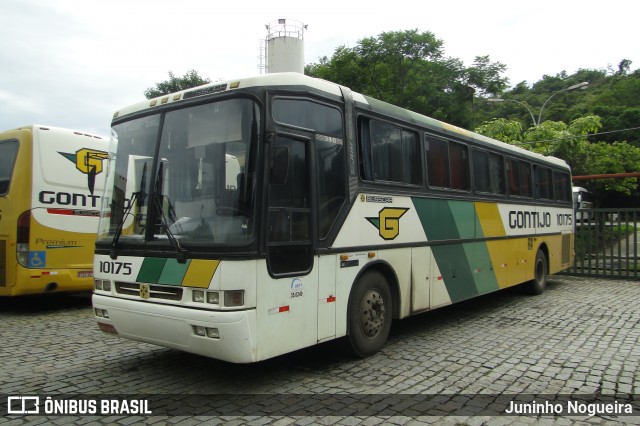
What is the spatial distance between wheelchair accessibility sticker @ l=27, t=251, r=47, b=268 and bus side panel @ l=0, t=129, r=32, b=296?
0.23 m

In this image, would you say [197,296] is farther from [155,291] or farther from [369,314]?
[369,314]

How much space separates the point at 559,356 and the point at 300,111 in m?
4.38

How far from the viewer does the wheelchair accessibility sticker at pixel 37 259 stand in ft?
27.2

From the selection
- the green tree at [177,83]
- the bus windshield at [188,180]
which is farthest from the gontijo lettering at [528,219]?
the green tree at [177,83]

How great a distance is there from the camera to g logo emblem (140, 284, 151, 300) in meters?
4.82

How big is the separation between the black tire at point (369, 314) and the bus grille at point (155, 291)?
6.43 feet

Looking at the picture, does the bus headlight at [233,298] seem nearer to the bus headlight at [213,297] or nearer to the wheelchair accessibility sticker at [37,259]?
the bus headlight at [213,297]

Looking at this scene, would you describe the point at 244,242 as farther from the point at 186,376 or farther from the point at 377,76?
Answer: the point at 377,76

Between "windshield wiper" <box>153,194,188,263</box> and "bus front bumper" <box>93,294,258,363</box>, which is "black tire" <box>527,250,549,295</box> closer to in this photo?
"bus front bumper" <box>93,294,258,363</box>

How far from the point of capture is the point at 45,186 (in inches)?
337

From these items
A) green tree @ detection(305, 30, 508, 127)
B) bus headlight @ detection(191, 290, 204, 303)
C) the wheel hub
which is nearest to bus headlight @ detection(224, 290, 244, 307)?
bus headlight @ detection(191, 290, 204, 303)

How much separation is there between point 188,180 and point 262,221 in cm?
92

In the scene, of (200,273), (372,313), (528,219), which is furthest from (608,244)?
(200,273)

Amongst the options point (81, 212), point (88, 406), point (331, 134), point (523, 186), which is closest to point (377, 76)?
point (523, 186)
